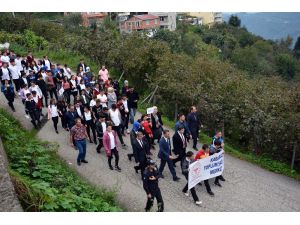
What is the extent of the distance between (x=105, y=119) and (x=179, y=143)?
2739 millimetres

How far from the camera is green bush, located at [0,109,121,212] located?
25.7ft

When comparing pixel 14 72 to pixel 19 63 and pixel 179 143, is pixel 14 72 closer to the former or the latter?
pixel 19 63

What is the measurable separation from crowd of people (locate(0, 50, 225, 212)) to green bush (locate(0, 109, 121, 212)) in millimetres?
1132

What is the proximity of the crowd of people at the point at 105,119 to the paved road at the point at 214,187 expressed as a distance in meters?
0.28

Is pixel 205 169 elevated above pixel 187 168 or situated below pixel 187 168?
below

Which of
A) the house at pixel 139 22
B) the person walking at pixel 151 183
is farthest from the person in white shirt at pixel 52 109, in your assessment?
the house at pixel 139 22

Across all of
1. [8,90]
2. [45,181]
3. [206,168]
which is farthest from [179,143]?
[8,90]

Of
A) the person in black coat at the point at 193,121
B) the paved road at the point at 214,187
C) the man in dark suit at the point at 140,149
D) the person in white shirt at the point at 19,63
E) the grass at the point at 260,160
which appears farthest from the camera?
the person in white shirt at the point at 19,63

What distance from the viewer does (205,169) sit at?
11680 mm

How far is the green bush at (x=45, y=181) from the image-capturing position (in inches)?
308

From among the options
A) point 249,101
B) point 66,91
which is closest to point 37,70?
point 66,91

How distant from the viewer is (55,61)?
93.9 ft

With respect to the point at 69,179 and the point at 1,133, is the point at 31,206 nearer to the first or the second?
the point at 69,179

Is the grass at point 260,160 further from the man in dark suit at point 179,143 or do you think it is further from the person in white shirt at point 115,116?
the person in white shirt at point 115,116
